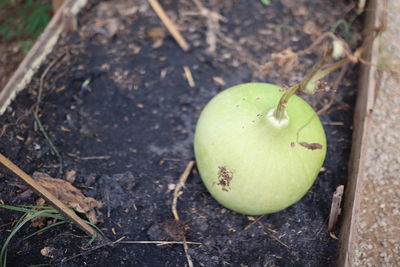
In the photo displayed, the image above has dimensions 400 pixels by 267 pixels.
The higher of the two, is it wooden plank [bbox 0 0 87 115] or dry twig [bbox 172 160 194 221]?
wooden plank [bbox 0 0 87 115]

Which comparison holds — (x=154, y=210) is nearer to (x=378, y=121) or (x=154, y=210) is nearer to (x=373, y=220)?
(x=373, y=220)

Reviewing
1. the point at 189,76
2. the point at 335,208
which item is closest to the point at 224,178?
the point at 335,208

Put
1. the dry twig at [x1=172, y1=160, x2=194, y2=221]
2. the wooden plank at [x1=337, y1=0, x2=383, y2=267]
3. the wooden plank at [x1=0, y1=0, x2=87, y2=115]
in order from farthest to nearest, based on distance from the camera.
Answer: the wooden plank at [x1=0, y1=0, x2=87, y2=115] → the dry twig at [x1=172, y1=160, x2=194, y2=221] → the wooden plank at [x1=337, y1=0, x2=383, y2=267]

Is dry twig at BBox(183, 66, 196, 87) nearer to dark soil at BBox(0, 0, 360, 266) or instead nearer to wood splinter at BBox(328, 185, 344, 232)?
dark soil at BBox(0, 0, 360, 266)

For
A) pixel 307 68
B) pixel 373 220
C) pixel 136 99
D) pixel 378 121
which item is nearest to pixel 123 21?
pixel 136 99

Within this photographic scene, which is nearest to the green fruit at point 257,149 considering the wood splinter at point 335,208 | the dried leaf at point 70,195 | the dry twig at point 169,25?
the wood splinter at point 335,208

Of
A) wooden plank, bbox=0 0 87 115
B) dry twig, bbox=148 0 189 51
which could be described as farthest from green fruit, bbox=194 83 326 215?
wooden plank, bbox=0 0 87 115

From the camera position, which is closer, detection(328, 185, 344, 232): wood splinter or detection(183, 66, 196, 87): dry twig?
detection(328, 185, 344, 232): wood splinter

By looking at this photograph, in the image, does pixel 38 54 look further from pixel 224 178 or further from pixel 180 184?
pixel 224 178

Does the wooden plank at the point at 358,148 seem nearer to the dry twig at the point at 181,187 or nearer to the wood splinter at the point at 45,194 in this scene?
the dry twig at the point at 181,187
